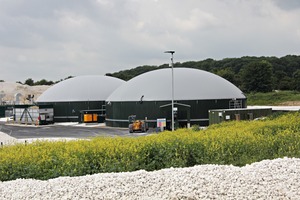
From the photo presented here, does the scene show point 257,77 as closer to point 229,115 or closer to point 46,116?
point 46,116

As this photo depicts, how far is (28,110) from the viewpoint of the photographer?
2226 inches

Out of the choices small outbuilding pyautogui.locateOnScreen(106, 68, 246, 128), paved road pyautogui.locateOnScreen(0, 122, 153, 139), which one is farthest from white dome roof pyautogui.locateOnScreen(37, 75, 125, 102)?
paved road pyautogui.locateOnScreen(0, 122, 153, 139)

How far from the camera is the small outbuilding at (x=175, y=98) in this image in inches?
1666

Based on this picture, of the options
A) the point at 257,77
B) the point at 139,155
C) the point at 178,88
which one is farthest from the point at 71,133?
the point at 257,77

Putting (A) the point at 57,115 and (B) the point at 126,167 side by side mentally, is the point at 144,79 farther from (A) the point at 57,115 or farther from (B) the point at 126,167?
(B) the point at 126,167

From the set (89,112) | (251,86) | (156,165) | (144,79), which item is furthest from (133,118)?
(251,86)

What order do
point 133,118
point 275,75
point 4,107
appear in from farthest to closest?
point 275,75
point 4,107
point 133,118

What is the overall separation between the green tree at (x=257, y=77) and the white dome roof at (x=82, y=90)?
5012cm

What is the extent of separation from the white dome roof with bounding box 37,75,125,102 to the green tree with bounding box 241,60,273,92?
50.1 metres

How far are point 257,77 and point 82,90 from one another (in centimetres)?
5774

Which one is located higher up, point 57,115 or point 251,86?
point 251,86

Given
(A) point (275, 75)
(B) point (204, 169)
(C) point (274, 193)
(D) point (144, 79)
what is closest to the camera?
(C) point (274, 193)

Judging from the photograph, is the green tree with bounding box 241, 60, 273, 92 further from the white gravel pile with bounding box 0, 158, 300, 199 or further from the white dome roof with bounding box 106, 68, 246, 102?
the white gravel pile with bounding box 0, 158, 300, 199

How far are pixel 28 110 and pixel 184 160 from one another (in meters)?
49.6
